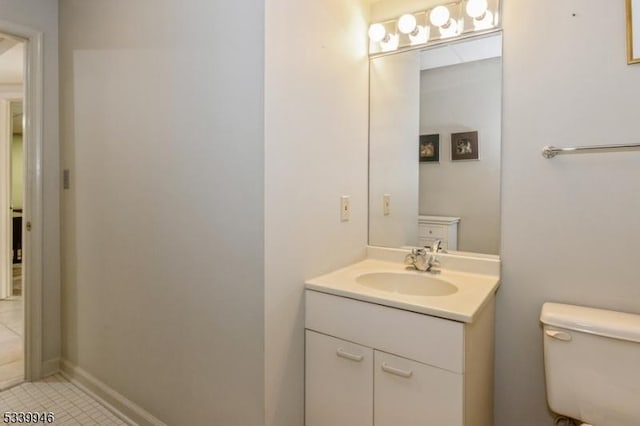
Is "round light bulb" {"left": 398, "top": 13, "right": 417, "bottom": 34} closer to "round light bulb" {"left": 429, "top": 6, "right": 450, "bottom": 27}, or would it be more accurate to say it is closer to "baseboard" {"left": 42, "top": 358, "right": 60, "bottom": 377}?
"round light bulb" {"left": 429, "top": 6, "right": 450, "bottom": 27}

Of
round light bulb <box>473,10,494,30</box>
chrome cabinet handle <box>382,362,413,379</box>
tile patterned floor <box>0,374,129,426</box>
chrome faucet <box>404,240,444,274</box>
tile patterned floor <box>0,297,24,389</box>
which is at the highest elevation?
round light bulb <box>473,10,494,30</box>

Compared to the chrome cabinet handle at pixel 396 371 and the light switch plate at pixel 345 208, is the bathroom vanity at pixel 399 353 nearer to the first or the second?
the chrome cabinet handle at pixel 396 371

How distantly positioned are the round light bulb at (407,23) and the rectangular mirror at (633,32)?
815 millimetres

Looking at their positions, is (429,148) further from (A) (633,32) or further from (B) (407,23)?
(A) (633,32)

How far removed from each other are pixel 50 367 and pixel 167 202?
1.52 metres

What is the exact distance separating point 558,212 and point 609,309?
396mm

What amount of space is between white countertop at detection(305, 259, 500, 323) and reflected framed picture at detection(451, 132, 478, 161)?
1.77ft

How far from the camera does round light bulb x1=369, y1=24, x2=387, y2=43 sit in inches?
72.0

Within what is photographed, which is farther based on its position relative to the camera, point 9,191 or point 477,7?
point 9,191

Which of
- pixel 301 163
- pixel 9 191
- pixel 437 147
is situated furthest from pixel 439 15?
pixel 9 191

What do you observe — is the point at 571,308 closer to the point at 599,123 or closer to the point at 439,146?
the point at 599,123

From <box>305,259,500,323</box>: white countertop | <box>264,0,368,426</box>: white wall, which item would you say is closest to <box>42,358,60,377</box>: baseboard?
<box>264,0,368,426</box>: white wall

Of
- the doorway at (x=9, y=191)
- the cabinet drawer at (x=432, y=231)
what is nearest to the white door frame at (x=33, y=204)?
the doorway at (x=9, y=191)

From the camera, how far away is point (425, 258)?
1.68 m
